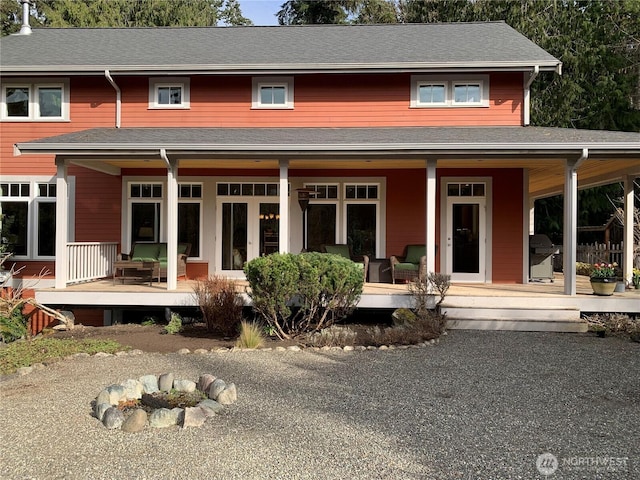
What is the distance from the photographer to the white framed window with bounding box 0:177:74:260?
1225cm

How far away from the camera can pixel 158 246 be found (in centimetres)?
1197

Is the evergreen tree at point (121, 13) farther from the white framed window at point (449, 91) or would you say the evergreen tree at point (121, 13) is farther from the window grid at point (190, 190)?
Result: the white framed window at point (449, 91)

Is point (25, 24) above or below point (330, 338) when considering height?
above

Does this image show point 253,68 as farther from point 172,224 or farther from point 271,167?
point 172,224

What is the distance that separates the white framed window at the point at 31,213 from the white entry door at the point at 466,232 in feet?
28.8

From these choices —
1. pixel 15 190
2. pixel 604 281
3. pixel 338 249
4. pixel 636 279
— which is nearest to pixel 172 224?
pixel 338 249

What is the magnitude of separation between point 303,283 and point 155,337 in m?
2.87

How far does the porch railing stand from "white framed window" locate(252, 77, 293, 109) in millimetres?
4720

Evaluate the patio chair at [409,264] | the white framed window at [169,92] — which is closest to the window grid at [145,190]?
the white framed window at [169,92]

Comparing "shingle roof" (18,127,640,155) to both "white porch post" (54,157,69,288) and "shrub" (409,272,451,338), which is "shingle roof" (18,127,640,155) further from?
"shrub" (409,272,451,338)

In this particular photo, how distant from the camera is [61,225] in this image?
988 centimetres

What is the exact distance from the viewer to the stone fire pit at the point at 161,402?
182 inches

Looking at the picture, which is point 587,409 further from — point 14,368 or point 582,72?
point 582,72

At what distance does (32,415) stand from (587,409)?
5254 mm
